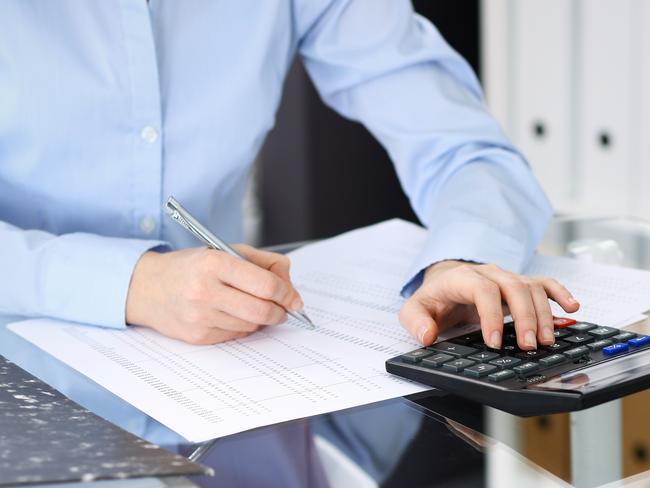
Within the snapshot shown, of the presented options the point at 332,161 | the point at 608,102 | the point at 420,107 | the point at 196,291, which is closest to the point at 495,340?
the point at 196,291

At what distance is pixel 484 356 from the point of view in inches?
28.4

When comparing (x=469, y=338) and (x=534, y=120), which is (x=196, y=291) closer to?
(x=469, y=338)

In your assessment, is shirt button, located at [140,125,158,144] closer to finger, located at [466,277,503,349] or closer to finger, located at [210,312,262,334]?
finger, located at [210,312,262,334]

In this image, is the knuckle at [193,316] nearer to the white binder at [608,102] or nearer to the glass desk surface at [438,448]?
the glass desk surface at [438,448]

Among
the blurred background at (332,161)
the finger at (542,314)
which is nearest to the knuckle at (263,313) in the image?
the finger at (542,314)

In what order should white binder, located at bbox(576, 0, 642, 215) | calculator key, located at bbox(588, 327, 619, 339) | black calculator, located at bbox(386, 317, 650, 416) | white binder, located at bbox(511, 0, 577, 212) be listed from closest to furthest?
1. black calculator, located at bbox(386, 317, 650, 416)
2. calculator key, located at bbox(588, 327, 619, 339)
3. white binder, located at bbox(576, 0, 642, 215)
4. white binder, located at bbox(511, 0, 577, 212)

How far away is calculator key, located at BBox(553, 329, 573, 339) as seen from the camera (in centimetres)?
76

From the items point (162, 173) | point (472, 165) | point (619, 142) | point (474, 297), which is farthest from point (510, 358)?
point (619, 142)

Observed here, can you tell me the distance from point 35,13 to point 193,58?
186 millimetres

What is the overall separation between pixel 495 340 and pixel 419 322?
0.26 feet

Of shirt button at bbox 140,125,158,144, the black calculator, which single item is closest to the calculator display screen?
the black calculator

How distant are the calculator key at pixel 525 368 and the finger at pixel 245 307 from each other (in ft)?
0.77

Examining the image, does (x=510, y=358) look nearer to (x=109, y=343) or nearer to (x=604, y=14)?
(x=109, y=343)

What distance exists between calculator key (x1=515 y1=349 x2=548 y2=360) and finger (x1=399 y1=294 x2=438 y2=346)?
0.09m
